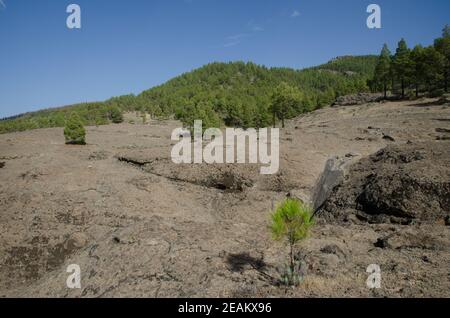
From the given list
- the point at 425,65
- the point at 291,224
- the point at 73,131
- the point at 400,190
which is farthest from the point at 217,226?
the point at 425,65

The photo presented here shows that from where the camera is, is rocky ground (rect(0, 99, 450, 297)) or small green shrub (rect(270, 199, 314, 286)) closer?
small green shrub (rect(270, 199, 314, 286))

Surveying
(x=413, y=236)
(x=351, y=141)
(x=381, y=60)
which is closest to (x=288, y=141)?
(x=351, y=141)

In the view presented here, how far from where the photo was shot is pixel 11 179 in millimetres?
24984

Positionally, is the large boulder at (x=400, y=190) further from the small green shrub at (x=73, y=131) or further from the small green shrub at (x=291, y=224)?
the small green shrub at (x=73, y=131)

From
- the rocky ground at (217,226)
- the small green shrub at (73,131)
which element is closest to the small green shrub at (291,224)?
the rocky ground at (217,226)

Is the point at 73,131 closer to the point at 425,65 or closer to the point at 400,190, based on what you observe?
the point at 400,190

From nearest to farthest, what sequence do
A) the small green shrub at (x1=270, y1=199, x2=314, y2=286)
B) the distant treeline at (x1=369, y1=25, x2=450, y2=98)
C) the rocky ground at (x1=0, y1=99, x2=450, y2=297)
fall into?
the small green shrub at (x1=270, y1=199, x2=314, y2=286) < the rocky ground at (x1=0, y1=99, x2=450, y2=297) < the distant treeline at (x1=369, y1=25, x2=450, y2=98)

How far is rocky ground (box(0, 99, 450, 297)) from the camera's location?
10680 millimetres

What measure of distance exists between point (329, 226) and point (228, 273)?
7.47 m

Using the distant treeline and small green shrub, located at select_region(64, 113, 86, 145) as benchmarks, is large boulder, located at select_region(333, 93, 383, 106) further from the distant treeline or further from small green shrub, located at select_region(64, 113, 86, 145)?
small green shrub, located at select_region(64, 113, 86, 145)

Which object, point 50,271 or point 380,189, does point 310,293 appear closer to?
point 380,189

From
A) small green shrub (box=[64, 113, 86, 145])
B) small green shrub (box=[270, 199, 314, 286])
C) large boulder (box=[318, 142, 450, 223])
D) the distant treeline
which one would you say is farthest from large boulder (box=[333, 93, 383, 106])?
small green shrub (box=[270, 199, 314, 286])

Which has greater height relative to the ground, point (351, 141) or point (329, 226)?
point (351, 141)

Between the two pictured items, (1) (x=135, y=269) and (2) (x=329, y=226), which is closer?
(1) (x=135, y=269)
